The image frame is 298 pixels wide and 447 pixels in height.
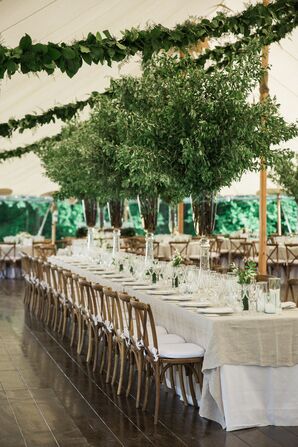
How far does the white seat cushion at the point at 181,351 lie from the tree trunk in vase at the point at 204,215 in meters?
1.81

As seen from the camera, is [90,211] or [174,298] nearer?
[174,298]

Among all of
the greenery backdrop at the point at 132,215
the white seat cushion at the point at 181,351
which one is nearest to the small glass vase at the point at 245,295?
the white seat cushion at the point at 181,351

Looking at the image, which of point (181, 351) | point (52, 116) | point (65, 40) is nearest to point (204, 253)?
point (181, 351)

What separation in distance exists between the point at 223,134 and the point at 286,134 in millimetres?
773

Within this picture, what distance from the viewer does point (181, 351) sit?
5.58 meters

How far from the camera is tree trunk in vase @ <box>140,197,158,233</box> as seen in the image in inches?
363

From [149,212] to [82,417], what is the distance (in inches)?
157

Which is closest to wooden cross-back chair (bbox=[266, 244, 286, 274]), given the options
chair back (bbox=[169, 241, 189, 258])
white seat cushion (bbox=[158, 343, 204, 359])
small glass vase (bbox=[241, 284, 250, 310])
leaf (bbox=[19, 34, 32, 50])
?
chair back (bbox=[169, 241, 189, 258])

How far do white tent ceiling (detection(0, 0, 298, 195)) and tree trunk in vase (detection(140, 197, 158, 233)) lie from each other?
1618 mm

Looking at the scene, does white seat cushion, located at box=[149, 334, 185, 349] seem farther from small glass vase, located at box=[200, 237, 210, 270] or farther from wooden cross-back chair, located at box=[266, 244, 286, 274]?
wooden cross-back chair, located at box=[266, 244, 286, 274]

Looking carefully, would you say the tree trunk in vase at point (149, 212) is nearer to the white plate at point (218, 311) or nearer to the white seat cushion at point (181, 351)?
the white plate at point (218, 311)

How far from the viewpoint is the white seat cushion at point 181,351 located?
5.54m

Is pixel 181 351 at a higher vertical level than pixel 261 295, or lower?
lower

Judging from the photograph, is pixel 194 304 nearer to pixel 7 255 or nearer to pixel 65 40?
pixel 65 40
